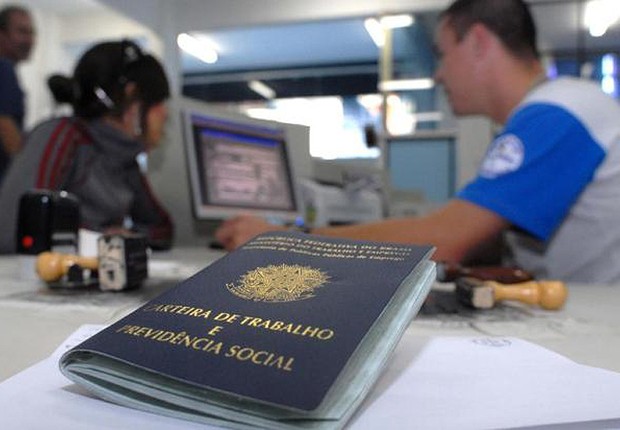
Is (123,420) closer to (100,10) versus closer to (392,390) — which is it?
(392,390)

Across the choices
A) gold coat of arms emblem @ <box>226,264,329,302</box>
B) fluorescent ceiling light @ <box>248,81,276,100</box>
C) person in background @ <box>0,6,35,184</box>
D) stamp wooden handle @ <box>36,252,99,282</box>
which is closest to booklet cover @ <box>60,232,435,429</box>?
gold coat of arms emblem @ <box>226,264,329,302</box>

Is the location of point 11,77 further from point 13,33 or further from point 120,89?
point 120,89

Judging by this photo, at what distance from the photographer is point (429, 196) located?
11.0 ft

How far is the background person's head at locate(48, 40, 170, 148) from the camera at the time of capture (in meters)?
1.62

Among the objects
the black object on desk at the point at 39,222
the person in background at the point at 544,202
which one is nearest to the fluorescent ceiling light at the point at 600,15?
the person in background at the point at 544,202

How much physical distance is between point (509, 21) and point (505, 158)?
1.55 feet

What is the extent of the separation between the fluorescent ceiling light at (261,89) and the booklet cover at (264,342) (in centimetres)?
792

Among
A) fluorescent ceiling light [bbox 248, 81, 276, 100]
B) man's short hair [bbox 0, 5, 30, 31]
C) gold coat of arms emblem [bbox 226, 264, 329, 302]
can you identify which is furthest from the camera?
fluorescent ceiling light [bbox 248, 81, 276, 100]

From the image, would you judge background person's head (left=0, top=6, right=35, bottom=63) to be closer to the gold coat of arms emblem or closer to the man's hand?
the man's hand

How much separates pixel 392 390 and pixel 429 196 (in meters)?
3.05

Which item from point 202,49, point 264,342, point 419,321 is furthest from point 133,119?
point 202,49

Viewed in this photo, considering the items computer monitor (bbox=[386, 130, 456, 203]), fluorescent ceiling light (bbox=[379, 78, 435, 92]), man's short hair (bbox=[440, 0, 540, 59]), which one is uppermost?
fluorescent ceiling light (bbox=[379, 78, 435, 92])

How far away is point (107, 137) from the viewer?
5.31 ft

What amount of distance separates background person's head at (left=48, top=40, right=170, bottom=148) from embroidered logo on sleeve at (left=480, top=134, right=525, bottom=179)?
979 mm
